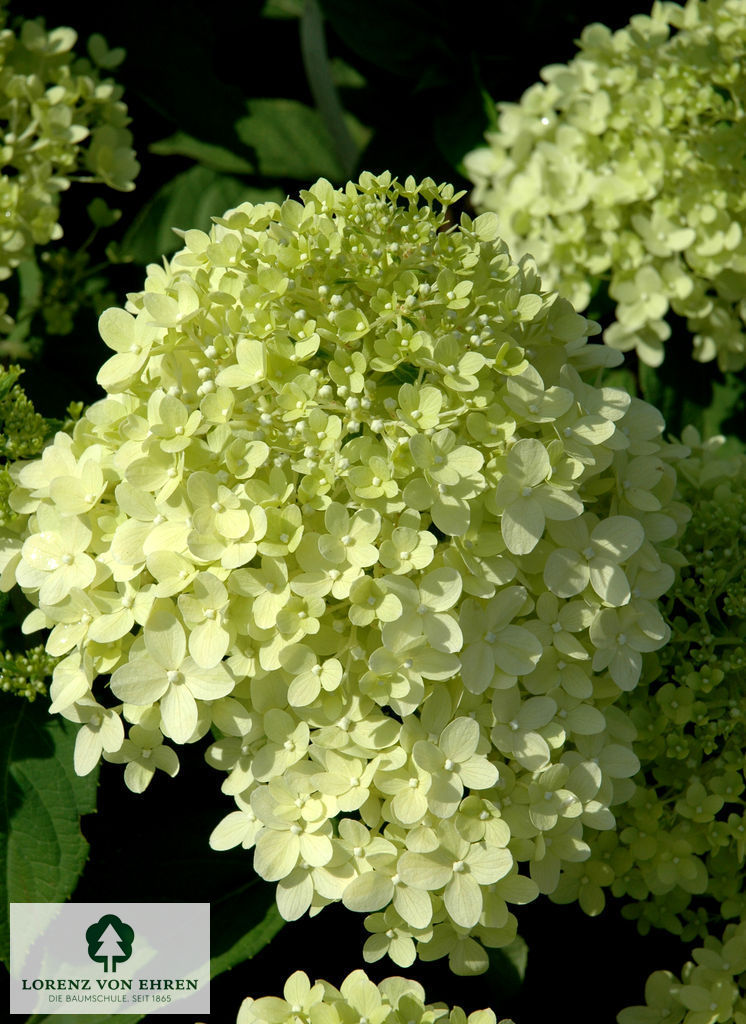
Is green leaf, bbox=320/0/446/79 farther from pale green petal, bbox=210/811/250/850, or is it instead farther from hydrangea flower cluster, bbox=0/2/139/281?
pale green petal, bbox=210/811/250/850

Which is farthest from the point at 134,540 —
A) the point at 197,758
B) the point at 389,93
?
the point at 389,93

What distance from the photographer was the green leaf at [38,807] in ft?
2.85

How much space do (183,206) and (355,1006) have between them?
A: 47.1 inches

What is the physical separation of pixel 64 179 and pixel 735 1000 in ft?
3.82

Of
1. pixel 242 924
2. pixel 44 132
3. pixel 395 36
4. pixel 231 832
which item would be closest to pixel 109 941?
pixel 242 924

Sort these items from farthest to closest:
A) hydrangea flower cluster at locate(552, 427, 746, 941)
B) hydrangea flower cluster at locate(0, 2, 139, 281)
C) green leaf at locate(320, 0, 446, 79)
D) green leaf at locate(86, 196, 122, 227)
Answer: green leaf at locate(320, 0, 446, 79) → green leaf at locate(86, 196, 122, 227) → hydrangea flower cluster at locate(0, 2, 139, 281) → hydrangea flower cluster at locate(552, 427, 746, 941)

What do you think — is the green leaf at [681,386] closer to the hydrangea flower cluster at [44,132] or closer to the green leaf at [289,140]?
the green leaf at [289,140]

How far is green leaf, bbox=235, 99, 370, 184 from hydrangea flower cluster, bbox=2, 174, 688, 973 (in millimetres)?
780

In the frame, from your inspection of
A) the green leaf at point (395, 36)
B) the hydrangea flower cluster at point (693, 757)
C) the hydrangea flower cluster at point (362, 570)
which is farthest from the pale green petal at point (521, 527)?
the green leaf at point (395, 36)

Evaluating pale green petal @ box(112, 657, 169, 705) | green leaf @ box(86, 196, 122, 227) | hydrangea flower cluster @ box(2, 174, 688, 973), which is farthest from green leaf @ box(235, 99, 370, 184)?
pale green petal @ box(112, 657, 169, 705)

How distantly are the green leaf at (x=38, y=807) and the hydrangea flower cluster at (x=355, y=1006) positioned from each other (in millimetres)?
239

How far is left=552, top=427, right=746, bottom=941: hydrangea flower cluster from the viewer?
2.75ft

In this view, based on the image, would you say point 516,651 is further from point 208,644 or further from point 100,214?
point 100,214

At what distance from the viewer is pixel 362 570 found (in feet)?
2.29
